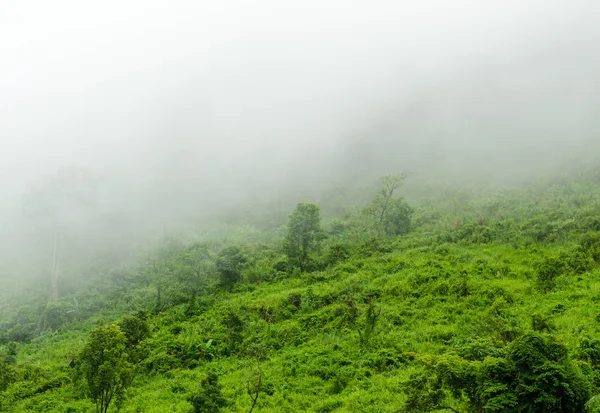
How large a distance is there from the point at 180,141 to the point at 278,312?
Answer: 104 metres

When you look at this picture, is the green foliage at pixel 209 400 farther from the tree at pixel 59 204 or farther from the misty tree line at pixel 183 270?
the tree at pixel 59 204

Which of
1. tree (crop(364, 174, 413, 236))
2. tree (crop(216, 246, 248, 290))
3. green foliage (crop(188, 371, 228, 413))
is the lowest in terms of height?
tree (crop(216, 246, 248, 290))

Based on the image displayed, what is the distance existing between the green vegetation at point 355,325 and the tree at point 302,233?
22cm

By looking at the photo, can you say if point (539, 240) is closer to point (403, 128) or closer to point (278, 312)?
point (278, 312)

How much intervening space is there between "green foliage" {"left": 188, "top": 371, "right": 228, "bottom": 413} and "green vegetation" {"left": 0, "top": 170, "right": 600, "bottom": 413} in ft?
0.15

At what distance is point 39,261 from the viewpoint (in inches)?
2778

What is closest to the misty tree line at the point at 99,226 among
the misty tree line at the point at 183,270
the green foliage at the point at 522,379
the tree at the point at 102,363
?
the misty tree line at the point at 183,270

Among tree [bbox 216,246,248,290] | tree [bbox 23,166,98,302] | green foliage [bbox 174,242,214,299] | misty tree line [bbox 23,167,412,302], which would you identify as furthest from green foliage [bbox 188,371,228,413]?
tree [bbox 23,166,98,302]

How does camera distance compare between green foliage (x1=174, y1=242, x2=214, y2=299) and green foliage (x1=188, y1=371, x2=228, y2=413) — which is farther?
green foliage (x1=174, y1=242, x2=214, y2=299)

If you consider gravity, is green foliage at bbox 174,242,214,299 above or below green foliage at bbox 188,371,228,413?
below

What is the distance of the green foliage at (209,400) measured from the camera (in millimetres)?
14677

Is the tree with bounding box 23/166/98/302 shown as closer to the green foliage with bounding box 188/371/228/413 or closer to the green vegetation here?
the green vegetation

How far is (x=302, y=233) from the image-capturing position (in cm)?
4372

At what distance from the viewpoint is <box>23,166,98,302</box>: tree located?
7756cm
